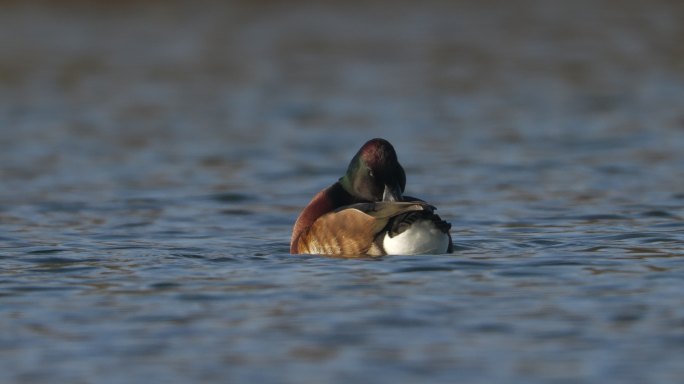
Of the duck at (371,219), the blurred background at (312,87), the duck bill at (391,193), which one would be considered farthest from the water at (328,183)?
the duck bill at (391,193)

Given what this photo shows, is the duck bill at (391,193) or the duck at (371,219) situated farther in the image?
the duck bill at (391,193)

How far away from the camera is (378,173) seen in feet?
39.8

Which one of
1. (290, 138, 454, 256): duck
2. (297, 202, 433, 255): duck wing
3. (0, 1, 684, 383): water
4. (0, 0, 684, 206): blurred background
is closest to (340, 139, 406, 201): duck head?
(290, 138, 454, 256): duck

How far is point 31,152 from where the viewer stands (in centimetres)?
→ 1908

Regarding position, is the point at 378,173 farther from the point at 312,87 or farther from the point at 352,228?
the point at 312,87

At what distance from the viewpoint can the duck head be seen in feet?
39.6

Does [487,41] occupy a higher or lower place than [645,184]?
higher

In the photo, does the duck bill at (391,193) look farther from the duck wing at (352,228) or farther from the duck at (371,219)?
the duck wing at (352,228)

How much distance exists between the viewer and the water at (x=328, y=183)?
8.49 metres

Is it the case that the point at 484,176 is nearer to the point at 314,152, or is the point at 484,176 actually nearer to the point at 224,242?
the point at 314,152

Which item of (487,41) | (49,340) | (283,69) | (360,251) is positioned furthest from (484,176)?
(487,41)

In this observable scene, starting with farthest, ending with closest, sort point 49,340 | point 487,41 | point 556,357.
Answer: point 487,41 → point 49,340 → point 556,357

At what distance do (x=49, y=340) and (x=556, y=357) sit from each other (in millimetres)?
2870

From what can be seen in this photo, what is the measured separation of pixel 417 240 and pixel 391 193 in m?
1.08
